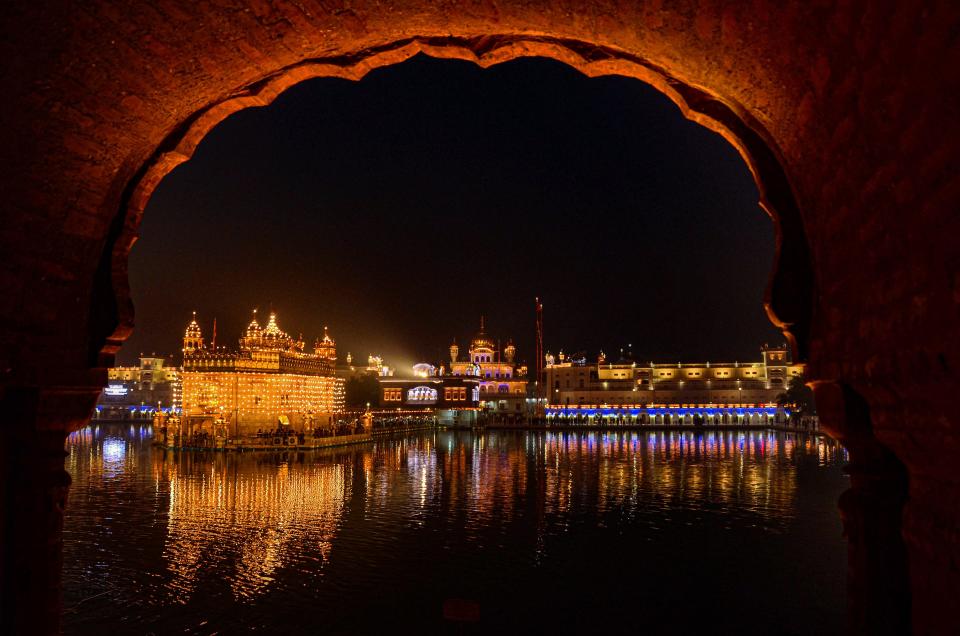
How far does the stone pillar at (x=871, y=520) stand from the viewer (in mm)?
4508

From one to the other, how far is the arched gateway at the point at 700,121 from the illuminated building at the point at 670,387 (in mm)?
81304

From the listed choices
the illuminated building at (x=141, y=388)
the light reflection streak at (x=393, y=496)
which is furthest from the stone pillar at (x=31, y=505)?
the illuminated building at (x=141, y=388)

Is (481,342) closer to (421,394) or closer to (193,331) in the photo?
(421,394)

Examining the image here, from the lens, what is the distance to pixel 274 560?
504 inches

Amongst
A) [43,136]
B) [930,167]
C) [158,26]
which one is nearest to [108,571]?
[43,136]

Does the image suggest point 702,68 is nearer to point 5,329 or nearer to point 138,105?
point 138,105

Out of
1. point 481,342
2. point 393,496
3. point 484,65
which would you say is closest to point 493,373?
point 481,342

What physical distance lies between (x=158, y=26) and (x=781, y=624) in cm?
1022

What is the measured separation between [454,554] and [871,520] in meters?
9.38

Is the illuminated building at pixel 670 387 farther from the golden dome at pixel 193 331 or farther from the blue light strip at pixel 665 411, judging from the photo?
the golden dome at pixel 193 331

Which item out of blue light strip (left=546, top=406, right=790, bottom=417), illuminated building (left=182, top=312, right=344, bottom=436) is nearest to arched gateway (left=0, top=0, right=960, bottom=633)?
illuminated building (left=182, top=312, right=344, bottom=436)

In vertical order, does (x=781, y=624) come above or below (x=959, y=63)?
below

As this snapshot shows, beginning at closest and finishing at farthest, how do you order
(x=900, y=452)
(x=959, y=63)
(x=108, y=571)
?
(x=959, y=63) < (x=900, y=452) < (x=108, y=571)

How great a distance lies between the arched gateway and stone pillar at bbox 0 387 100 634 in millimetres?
16
